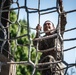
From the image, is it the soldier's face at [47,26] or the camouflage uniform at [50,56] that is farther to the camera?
the soldier's face at [47,26]

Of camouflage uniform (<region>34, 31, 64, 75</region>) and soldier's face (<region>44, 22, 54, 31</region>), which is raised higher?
soldier's face (<region>44, 22, 54, 31</region>)

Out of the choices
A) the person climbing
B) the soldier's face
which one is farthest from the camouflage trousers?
the soldier's face

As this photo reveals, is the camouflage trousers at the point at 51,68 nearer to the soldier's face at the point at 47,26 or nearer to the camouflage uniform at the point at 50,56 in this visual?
the camouflage uniform at the point at 50,56

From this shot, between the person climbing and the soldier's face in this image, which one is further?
the soldier's face

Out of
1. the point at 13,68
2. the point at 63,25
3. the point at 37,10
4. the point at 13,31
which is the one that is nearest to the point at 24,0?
the point at 37,10

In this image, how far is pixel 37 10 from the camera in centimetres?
201

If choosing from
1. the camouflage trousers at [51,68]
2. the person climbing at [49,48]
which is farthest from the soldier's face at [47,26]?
the camouflage trousers at [51,68]

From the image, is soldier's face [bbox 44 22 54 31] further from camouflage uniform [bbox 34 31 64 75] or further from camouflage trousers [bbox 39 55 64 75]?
camouflage trousers [bbox 39 55 64 75]

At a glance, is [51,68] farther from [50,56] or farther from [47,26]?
[47,26]

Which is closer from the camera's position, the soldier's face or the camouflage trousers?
the camouflage trousers

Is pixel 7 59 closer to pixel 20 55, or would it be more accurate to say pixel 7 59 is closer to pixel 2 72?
pixel 2 72

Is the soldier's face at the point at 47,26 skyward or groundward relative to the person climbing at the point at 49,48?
skyward

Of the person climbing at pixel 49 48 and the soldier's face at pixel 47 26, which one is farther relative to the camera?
the soldier's face at pixel 47 26

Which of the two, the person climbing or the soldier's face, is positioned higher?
the soldier's face
